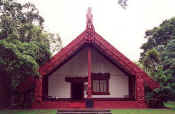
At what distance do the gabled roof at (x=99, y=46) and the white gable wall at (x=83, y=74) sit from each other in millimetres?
2229

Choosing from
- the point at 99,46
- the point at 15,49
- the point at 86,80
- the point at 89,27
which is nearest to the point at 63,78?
the point at 86,80

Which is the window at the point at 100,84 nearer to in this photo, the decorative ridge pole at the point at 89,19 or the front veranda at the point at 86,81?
the front veranda at the point at 86,81

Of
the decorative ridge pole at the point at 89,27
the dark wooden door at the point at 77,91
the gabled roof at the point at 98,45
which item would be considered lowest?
the dark wooden door at the point at 77,91

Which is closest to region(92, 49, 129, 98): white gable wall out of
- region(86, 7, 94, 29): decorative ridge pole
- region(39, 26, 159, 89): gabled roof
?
region(39, 26, 159, 89): gabled roof

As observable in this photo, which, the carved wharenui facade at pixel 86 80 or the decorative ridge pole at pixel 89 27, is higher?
the decorative ridge pole at pixel 89 27

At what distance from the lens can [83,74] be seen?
17.7 m

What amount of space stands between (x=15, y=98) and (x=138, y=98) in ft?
28.5

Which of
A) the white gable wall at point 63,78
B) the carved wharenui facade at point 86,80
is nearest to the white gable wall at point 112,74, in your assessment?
the carved wharenui facade at point 86,80

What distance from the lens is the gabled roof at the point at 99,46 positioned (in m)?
15.2

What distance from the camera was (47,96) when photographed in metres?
17.5

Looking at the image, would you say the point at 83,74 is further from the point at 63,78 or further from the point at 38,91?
the point at 38,91

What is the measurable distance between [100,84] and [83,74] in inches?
58.7

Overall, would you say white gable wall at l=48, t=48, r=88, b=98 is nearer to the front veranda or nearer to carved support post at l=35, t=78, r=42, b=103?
the front veranda

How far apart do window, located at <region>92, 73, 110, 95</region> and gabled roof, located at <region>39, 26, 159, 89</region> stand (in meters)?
2.62
